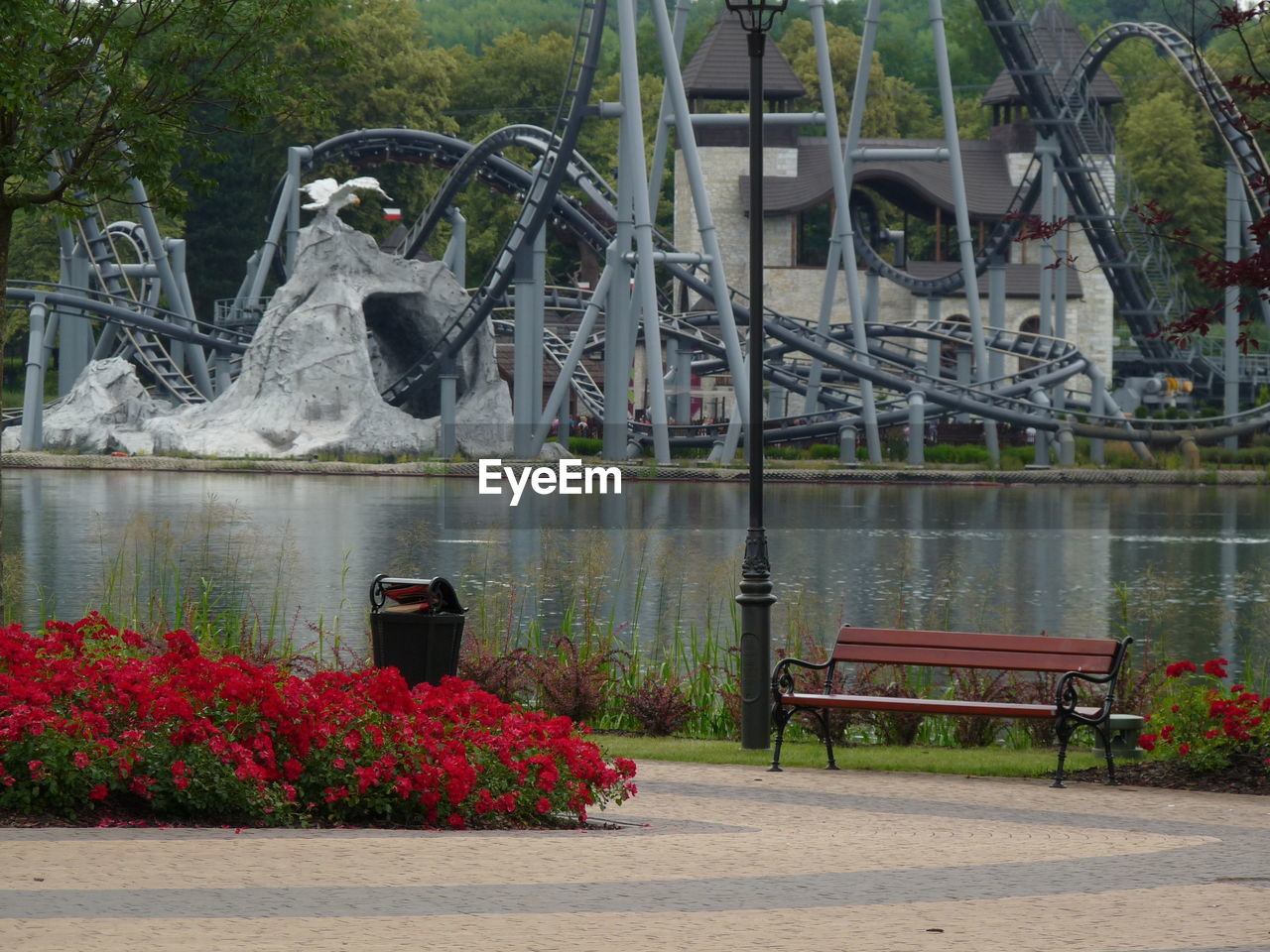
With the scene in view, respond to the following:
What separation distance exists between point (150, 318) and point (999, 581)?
34.1m

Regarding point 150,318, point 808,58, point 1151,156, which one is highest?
point 808,58

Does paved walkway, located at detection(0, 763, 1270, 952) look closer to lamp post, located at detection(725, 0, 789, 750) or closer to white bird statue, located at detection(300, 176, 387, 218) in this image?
lamp post, located at detection(725, 0, 789, 750)

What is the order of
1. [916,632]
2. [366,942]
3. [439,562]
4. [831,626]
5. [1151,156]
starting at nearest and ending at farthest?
[366,942], [916,632], [831,626], [439,562], [1151,156]

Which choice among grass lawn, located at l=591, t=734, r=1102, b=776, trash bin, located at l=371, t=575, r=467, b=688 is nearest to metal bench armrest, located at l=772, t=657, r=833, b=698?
grass lawn, located at l=591, t=734, r=1102, b=776

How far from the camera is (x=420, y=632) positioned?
403 inches

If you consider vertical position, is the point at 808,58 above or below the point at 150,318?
above

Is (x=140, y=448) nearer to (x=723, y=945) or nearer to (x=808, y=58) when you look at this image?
(x=808, y=58)

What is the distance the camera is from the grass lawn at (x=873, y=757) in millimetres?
10266

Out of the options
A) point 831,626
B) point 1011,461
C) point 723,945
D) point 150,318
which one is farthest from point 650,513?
point 723,945

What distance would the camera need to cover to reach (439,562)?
24172 millimetres

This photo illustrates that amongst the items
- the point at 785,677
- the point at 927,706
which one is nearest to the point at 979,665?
the point at 927,706

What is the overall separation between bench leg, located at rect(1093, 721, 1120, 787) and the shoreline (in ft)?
122
